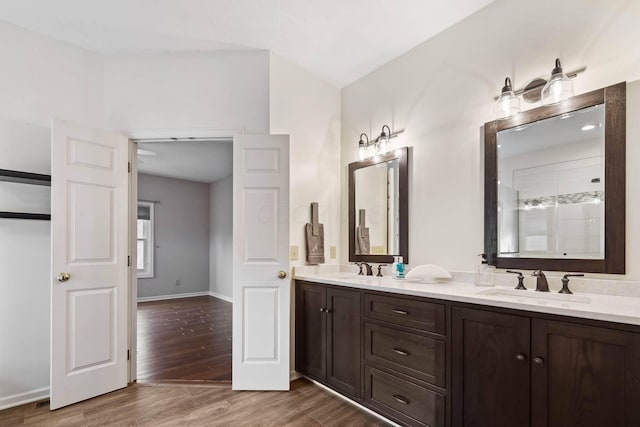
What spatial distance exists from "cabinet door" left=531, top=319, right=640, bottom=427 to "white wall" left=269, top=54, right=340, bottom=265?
194cm

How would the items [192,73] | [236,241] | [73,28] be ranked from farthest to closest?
[192,73]
[236,241]
[73,28]

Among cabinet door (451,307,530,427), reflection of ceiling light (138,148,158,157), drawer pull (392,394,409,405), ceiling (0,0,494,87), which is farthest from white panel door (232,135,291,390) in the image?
reflection of ceiling light (138,148,158,157)

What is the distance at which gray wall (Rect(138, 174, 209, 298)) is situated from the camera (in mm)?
6770

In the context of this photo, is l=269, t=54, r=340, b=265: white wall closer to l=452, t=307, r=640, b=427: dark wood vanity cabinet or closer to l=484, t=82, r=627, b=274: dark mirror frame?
l=452, t=307, r=640, b=427: dark wood vanity cabinet

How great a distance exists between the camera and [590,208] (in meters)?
1.79

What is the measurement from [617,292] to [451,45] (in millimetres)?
1959

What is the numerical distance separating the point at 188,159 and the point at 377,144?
388 cm

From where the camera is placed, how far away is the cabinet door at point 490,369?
4.90ft

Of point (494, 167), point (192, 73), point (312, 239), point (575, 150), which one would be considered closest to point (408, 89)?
point (494, 167)

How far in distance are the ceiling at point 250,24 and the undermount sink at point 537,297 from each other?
6.43ft

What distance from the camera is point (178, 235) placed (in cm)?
714

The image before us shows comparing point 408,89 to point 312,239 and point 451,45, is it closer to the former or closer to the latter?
point 451,45

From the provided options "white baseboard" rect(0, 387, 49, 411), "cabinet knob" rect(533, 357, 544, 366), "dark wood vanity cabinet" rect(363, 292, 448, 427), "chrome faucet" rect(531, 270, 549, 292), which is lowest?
"white baseboard" rect(0, 387, 49, 411)

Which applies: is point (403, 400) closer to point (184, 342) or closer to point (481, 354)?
point (481, 354)
